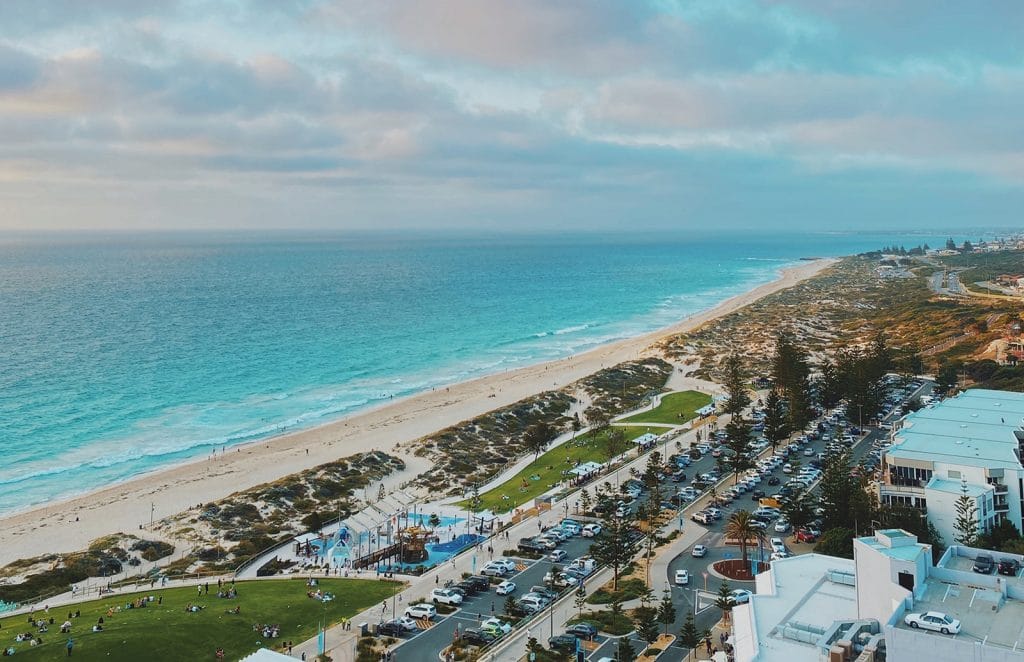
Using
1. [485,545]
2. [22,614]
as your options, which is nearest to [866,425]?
[485,545]

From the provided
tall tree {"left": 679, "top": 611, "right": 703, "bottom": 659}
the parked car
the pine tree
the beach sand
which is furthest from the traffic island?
the beach sand

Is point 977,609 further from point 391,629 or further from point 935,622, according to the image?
point 391,629

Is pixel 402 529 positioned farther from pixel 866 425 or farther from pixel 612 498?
pixel 866 425

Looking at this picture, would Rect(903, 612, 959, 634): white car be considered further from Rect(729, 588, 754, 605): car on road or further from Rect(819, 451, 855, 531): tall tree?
Rect(819, 451, 855, 531): tall tree

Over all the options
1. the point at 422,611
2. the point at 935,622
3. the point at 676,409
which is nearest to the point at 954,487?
the point at 935,622

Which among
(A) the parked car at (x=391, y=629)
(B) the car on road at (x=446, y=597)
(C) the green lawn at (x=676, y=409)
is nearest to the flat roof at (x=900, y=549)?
(B) the car on road at (x=446, y=597)

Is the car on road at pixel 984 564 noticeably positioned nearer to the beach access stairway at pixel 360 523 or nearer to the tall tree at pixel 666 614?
the tall tree at pixel 666 614
